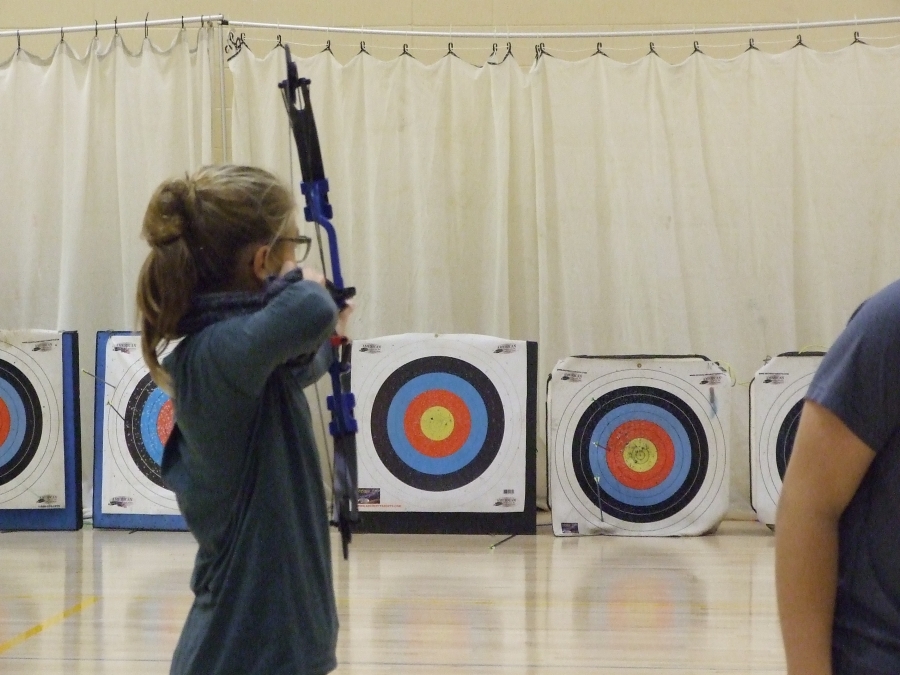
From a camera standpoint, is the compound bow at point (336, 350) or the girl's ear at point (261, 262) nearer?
the girl's ear at point (261, 262)

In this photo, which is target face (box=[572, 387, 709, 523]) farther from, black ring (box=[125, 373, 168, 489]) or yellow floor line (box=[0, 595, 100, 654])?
yellow floor line (box=[0, 595, 100, 654])

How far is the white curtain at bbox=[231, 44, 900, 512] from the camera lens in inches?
129

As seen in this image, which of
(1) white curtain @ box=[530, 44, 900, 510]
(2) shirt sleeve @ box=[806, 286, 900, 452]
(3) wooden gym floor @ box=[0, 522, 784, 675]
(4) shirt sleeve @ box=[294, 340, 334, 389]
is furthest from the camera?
(1) white curtain @ box=[530, 44, 900, 510]

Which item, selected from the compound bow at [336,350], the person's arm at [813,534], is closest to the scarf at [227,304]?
the compound bow at [336,350]

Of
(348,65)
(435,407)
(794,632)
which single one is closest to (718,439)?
(435,407)

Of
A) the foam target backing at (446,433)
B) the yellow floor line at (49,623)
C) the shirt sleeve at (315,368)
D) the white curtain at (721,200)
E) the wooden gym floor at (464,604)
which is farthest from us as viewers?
the white curtain at (721,200)

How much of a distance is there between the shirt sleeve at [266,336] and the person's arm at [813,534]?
1.56ft

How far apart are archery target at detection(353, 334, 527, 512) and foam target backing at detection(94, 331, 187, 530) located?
637 mm

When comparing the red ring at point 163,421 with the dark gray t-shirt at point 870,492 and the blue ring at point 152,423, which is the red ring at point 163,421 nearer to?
the blue ring at point 152,423

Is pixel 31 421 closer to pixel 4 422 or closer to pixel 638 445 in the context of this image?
pixel 4 422

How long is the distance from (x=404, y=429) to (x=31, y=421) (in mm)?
1203

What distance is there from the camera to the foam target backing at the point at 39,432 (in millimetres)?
3150

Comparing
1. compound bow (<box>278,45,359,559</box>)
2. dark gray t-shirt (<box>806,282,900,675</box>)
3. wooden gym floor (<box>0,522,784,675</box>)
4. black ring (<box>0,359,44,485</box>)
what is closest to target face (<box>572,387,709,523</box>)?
wooden gym floor (<box>0,522,784,675</box>)

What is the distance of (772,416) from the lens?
313cm
